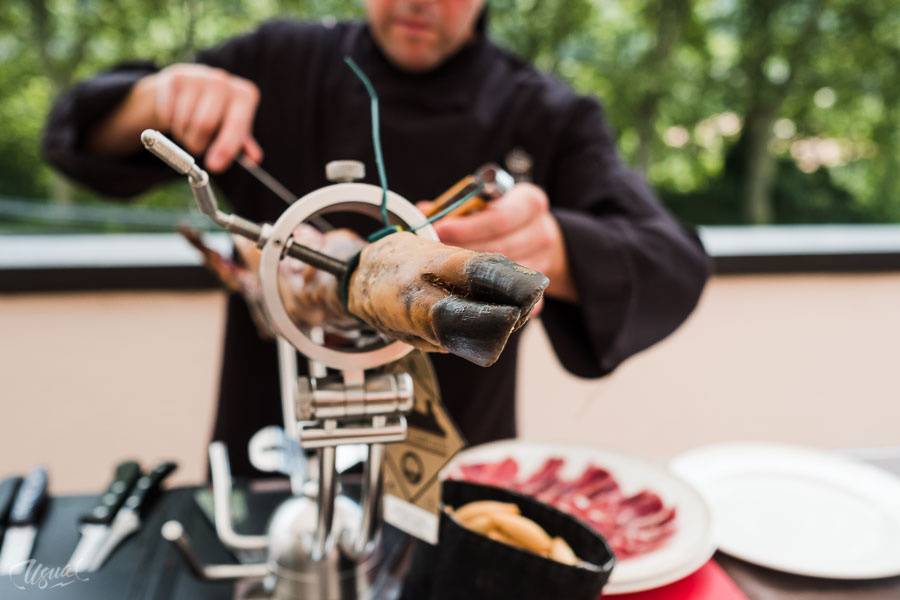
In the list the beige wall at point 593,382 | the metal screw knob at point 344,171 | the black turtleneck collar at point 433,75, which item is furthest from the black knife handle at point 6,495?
the beige wall at point 593,382

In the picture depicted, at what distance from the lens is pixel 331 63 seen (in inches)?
48.9

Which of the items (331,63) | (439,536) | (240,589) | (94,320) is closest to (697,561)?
(439,536)

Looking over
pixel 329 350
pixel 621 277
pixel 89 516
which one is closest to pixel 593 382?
pixel 621 277

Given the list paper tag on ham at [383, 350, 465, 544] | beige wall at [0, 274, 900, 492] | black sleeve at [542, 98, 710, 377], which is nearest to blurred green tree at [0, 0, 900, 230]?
beige wall at [0, 274, 900, 492]

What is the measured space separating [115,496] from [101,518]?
5cm

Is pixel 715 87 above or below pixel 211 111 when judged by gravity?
above

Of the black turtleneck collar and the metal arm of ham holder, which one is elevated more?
the black turtleneck collar

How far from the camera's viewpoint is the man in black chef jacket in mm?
1085

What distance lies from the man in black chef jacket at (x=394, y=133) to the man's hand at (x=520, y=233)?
0.18 meters

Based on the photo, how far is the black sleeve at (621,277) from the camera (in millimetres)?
866

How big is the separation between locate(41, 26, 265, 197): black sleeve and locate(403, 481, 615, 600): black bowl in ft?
2.52

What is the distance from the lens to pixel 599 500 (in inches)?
Result: 32.3

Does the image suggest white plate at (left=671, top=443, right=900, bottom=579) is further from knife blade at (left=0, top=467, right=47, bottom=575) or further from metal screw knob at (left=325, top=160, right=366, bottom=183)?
knife blade at (left=0, top=467, right=47, bottom=575)

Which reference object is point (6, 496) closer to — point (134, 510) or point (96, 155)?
point (134, 510)
